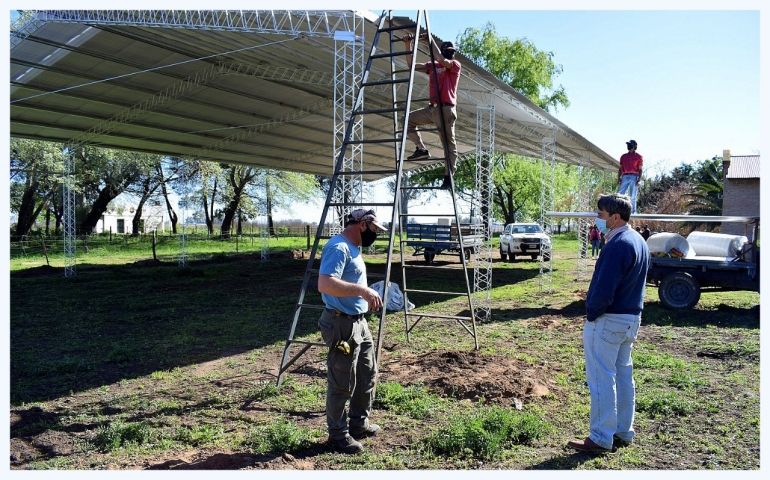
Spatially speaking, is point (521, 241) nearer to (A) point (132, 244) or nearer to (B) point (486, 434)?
(B) point (486, 434)

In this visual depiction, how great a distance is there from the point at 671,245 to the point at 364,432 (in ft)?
34.6

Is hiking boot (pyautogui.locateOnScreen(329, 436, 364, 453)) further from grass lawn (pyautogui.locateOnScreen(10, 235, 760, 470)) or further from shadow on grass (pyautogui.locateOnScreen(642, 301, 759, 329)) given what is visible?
shadow on grass (pyautogui.locateOnScreen(642, 301, 759, 329))

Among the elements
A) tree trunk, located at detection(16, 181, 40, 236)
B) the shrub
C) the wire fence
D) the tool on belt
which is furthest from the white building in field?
the shrub

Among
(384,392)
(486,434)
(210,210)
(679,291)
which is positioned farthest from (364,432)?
(210,210)

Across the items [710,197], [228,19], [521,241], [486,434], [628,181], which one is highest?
[228,19]

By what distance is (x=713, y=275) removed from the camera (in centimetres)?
1221

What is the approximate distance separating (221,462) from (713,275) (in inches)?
455

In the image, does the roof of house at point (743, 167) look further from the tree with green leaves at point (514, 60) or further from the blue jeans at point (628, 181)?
the blue jeans at point (628, 181)

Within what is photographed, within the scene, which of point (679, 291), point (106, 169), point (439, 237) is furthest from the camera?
point (106, 169)

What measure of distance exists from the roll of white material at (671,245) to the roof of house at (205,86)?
17.1 ft

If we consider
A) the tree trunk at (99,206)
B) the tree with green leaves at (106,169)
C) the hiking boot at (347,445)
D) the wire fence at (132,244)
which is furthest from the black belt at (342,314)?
the tree trunk at (99,206)

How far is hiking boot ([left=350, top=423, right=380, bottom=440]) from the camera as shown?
5141 millimetres

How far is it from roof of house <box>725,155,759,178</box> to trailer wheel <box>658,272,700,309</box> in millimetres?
24313

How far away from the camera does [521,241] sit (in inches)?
1102
